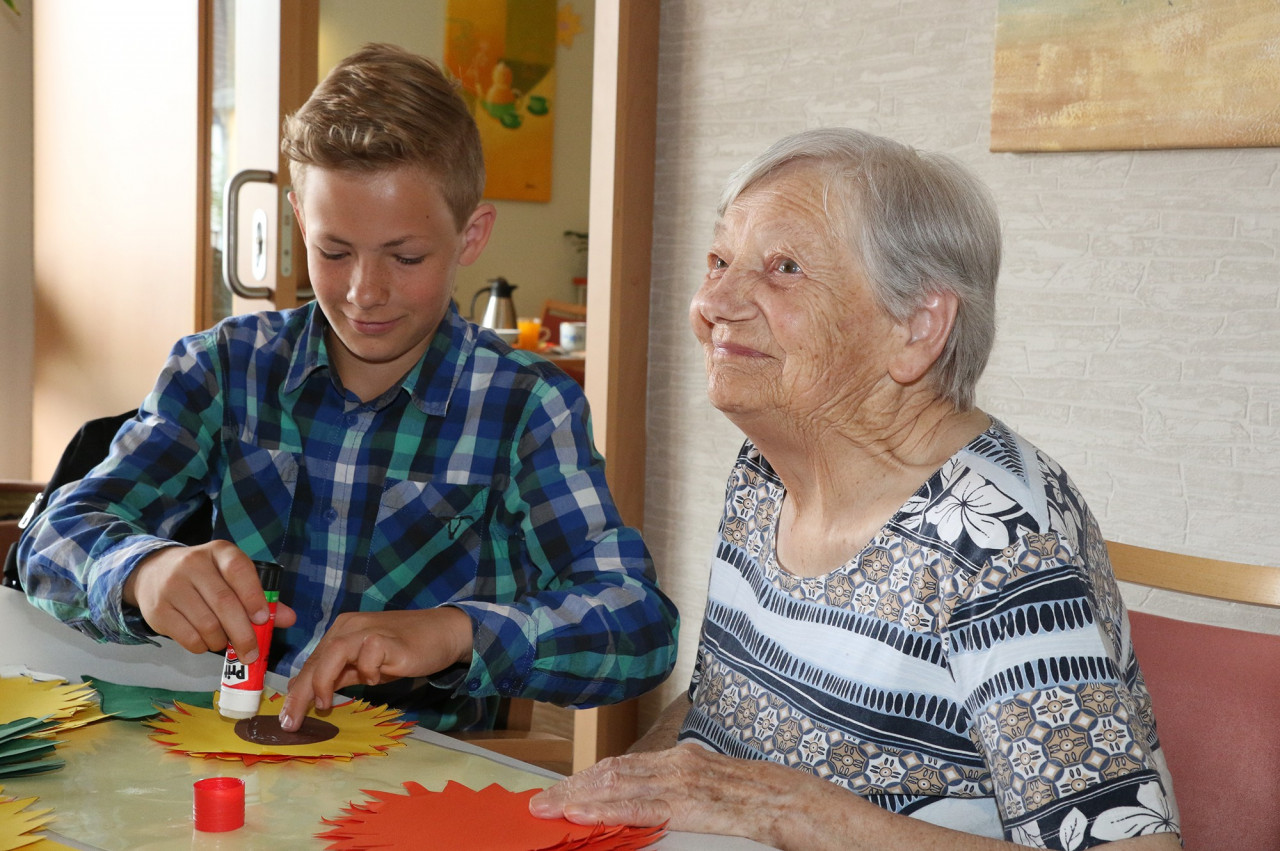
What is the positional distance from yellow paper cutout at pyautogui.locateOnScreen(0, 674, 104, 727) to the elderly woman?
1.43 feet

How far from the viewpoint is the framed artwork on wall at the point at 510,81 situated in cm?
590

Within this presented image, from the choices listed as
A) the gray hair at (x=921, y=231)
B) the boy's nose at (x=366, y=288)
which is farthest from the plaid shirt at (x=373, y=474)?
the gray hair at (x=921, y=231)

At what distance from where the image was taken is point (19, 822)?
78 cm

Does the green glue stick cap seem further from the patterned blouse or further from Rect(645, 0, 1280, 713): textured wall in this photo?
Rect(645, 0, 1280, 713): textured wall

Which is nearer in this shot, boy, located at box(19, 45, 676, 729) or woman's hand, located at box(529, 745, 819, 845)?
woman's hand, located at box(529, 745, 819, 845)

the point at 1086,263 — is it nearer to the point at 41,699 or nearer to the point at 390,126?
the point at 390,126

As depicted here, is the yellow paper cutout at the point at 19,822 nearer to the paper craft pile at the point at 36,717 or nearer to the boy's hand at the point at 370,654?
the paper craft pile at the point at 36,717

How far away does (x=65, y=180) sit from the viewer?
12.6 ft

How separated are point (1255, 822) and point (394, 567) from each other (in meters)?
0.96

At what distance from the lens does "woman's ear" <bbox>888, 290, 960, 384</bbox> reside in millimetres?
1104

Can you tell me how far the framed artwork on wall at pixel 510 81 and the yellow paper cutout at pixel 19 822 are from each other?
17.3ft

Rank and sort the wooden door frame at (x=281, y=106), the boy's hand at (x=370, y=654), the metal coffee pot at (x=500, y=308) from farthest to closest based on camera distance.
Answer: the metal coffee pot at (x=500, y=308) → the wooden door frame at (x=281, y=106) → the boy's hand at (x=370, y=654)

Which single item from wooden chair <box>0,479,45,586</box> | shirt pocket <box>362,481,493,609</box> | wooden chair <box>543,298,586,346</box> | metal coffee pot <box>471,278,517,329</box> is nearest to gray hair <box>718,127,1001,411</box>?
shirt pocket <box>362,481,493,609</box>

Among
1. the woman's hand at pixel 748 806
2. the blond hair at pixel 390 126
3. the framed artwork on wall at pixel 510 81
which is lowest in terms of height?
the woman's hand at pixel 748 806
